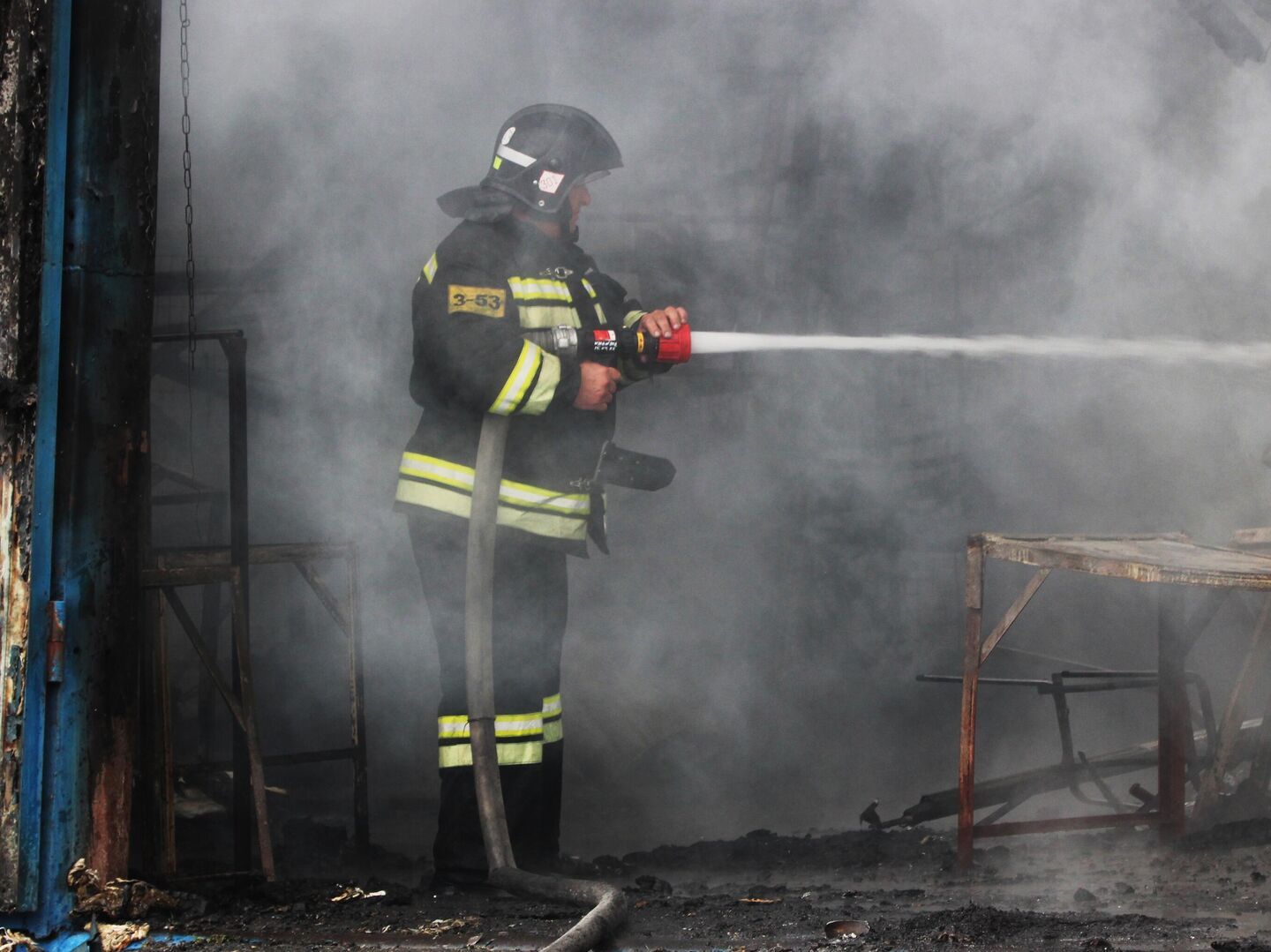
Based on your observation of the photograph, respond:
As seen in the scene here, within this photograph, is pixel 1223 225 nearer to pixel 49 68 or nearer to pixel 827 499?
pixel 827 499

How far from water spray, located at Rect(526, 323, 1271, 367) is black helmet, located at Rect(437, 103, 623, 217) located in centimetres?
39

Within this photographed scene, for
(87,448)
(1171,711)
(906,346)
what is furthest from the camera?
(906,346)

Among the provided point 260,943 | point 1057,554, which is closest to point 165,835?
point 260,943

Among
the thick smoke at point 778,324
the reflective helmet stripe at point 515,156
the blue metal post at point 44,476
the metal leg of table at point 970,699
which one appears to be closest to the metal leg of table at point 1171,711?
the metal leg of table at point 970,699

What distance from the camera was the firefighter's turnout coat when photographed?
3266mm

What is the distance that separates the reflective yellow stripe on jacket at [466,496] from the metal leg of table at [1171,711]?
5.99 feet

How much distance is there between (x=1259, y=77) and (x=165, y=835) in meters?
4.43

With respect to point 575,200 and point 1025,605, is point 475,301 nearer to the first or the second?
point 575,200

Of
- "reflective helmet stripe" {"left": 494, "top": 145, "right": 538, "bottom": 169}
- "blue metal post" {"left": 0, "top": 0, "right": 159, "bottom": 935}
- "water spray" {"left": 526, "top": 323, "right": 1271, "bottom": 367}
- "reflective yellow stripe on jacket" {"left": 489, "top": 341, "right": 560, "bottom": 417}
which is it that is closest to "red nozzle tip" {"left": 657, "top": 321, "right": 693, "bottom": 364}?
"water spray" {"left": 526, "top": 323, "right": 1271, "bottom": 367}

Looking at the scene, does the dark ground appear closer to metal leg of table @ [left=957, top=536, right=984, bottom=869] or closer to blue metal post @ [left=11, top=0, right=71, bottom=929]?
metal leg of table @ [left=957, top=536, right=984, bottom=869]

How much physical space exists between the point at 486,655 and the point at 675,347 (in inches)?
41.3

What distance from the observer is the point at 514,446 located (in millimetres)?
3441

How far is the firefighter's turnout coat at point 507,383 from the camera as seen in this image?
10.7ft

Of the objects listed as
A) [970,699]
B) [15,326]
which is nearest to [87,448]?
Result: [15,326]
